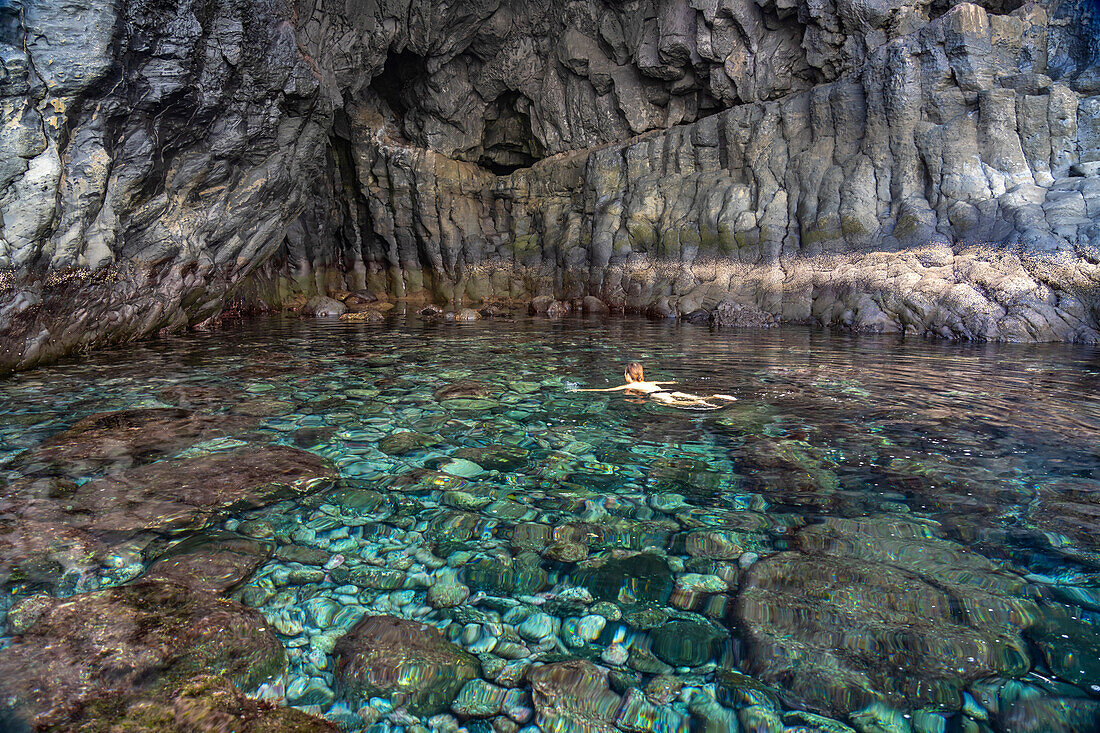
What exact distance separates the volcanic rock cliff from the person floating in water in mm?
6831

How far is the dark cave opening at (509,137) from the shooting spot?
2541 centimetres

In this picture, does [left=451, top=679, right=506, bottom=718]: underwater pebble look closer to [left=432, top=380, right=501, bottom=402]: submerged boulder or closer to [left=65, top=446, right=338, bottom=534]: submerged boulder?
[left=65, top=446, right=338, bottom=534]: submerged boulder

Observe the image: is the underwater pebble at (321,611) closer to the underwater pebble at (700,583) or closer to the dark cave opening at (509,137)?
the underwater pebble at (700,583)

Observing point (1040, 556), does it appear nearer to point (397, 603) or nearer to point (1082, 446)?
point (1082, 446)

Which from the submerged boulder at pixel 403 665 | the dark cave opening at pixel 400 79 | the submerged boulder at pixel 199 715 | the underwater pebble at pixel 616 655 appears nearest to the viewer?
the submerged boulder at pixel 199 715

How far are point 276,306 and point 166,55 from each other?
15.5m

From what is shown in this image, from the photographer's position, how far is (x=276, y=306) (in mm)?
22984

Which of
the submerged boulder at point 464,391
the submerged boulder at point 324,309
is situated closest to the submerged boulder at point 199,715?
the submerged boulder at point 464,391

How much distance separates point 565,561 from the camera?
2.70 m

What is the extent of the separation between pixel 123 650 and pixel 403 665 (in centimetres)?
90

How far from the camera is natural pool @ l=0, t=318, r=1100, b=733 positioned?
188 cm

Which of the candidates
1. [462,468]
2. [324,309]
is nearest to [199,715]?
[462,468]

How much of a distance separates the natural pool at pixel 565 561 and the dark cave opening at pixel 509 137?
2244cm

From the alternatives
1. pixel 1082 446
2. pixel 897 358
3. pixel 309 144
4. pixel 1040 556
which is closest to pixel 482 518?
pixel 1040 556
